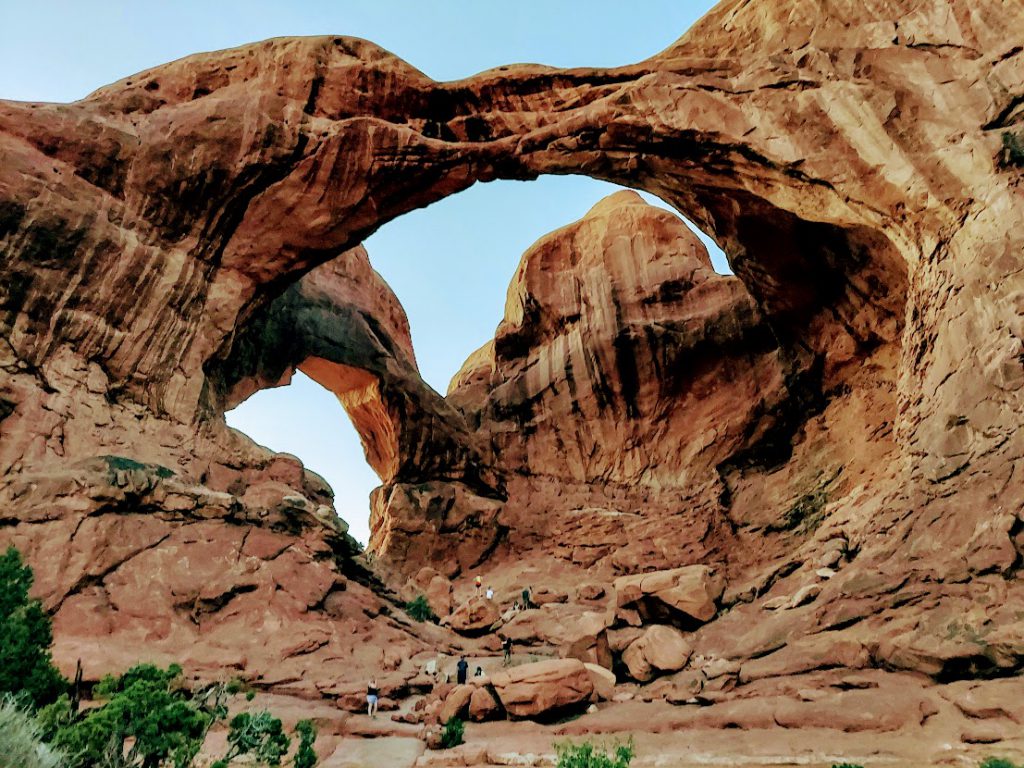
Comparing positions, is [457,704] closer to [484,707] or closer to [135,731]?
[484,707]

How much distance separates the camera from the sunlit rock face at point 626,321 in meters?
15.5

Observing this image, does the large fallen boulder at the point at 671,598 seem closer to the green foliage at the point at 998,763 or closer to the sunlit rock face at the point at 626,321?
the sunlit rock face at the point at 626,321

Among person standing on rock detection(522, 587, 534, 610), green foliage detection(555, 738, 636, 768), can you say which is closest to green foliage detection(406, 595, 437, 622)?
person standing on rock detection(522, 587, 534, 610)

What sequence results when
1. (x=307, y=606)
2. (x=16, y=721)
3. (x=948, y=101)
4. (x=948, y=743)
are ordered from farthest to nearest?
(x=307, y=606)
(x=948, y=101)
(x=948, y=743)
(x=16, y=721)

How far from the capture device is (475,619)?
2316 cm

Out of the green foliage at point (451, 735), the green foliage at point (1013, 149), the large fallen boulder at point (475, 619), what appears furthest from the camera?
the large fallen boulder at point (475, 619)

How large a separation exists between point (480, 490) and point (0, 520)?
22.4 metres

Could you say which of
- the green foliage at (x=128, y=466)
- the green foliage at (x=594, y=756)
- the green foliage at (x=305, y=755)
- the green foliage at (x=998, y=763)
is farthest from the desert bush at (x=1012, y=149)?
the green foliage at (x=128, y=466)

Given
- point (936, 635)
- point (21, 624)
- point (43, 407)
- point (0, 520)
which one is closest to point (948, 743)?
point (936, 635)

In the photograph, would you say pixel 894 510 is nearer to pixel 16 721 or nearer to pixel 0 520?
pixel 16 721

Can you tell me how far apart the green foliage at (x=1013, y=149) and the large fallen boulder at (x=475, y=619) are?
66.7ft

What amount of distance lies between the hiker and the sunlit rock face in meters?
3.14

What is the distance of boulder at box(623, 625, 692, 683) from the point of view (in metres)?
16.7

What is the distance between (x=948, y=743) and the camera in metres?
9.54
